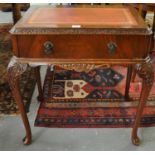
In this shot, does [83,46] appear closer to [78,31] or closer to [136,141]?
[78,31]

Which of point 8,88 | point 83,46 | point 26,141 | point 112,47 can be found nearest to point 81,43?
point 83,46

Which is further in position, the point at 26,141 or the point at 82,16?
the point at 26,141

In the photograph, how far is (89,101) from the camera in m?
1.55

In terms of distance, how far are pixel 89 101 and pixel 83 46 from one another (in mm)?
682

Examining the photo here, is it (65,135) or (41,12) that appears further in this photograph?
(65,135)

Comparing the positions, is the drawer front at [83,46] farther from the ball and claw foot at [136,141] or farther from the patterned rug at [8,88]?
the patterned rug at [8,88]

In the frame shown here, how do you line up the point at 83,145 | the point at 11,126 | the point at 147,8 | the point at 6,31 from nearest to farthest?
the point at 83,145
the point at 11,126
the point at 147,8
the point at 6,31

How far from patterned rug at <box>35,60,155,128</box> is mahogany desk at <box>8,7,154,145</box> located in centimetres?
43

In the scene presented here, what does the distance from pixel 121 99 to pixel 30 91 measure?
646 mm

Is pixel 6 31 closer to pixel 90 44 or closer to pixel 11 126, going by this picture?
pixel 11 126

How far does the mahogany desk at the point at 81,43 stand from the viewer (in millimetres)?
908

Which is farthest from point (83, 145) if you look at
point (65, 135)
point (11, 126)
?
point (11, 126)

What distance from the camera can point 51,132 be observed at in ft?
4.33

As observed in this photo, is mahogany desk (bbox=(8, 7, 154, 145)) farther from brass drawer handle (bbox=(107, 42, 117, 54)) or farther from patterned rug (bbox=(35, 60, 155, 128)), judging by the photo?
patterned rug (bbox=(35, 60, 155, 128))
